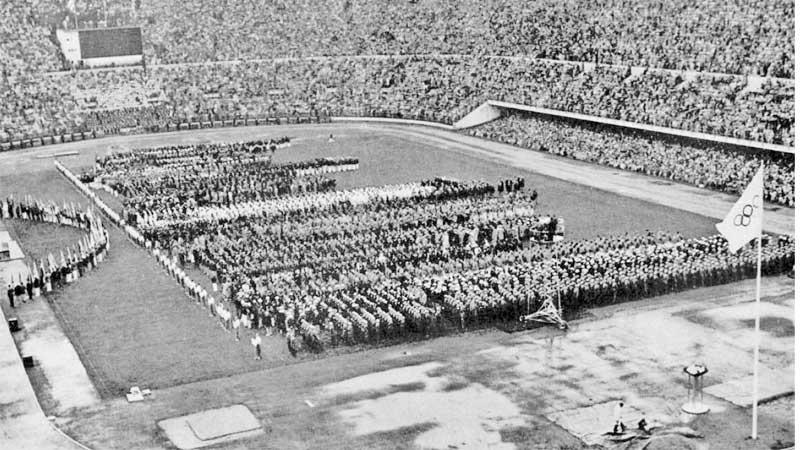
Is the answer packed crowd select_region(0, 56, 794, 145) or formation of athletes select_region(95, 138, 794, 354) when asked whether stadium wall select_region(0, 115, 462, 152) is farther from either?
formation of athletes select_region(95, 138, 794, 354)

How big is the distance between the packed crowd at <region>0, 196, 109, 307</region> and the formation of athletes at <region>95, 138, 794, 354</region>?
1.75m

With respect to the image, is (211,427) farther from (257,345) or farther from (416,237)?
(416,237)

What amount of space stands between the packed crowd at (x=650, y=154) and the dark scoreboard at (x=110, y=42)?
31.1 metres

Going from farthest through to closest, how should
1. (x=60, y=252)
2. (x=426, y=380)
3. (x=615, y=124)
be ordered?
(x=615, y=124), (x=60, y=252), (x=426, y=380)

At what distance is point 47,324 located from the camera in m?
28.7

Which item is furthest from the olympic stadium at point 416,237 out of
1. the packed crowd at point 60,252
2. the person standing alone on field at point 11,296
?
the packed crowd at point 60,252

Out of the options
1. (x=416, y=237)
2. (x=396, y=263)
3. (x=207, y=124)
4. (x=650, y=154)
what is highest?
(x=650, y=154)

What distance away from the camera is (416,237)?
35.0m

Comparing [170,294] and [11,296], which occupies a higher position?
[11,296]

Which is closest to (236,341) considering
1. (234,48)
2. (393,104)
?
(393,104)

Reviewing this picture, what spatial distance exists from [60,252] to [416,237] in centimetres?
1354

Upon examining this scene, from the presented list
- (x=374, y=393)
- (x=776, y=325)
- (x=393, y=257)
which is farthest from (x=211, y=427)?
(x=776, y=325)

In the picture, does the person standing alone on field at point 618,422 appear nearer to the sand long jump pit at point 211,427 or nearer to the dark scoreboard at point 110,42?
the sand long jump pit at point 211,427

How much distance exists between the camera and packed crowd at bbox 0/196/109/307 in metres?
32.1
